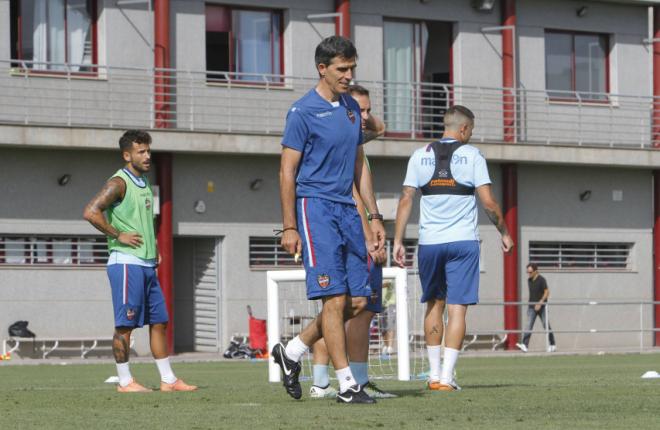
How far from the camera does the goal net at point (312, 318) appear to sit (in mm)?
12672

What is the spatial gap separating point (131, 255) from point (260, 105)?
16889mm

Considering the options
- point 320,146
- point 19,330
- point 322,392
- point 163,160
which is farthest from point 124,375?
point 163,160

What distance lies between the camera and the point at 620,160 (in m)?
31.0

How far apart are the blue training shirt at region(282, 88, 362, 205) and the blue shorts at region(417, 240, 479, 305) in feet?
6.74

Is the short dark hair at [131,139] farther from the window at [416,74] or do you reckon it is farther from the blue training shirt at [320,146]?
the window at [416,74]

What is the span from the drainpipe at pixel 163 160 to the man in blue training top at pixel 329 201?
18396mm

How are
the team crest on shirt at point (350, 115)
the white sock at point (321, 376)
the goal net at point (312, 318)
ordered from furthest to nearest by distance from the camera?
the goal net at point (312, 318)
the white sock at point (321, 376)
the team crest on shirt at point (350, 115)

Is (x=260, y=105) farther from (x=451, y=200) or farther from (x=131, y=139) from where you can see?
(x=451, y=200)

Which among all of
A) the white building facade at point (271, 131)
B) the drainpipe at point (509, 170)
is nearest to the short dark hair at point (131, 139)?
the white building facade at point (271, 131)

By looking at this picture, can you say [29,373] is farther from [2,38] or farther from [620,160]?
[620,160]

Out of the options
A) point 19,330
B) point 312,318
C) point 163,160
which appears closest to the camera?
point 312,318

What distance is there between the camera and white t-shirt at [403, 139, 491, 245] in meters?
10.7

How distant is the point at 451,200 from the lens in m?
10.8

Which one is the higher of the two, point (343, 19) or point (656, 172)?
point (343, 19)
